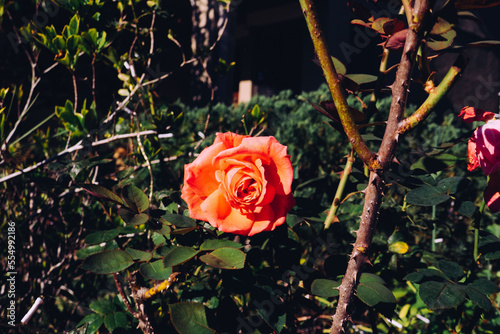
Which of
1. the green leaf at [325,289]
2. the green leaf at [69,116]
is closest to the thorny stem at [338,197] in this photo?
the green leaf at [325,289]

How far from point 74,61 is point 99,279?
106 centimetres

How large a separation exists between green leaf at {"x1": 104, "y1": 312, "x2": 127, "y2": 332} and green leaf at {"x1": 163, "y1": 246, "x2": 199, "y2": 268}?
0.41 meters

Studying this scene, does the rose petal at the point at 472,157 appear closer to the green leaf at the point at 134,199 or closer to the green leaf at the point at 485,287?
the green leaf at the point at 485,287

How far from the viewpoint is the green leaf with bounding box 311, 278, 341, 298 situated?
2.60ft

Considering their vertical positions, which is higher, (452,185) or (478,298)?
(452,185)

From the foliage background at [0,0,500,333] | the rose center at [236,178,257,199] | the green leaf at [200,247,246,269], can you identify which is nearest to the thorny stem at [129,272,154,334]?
the foliage background at [0,0,500,333]

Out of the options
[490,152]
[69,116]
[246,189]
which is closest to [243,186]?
[246,189]

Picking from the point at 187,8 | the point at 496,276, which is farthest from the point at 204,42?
the point at 496,276

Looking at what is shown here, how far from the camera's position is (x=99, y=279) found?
70.8 inches

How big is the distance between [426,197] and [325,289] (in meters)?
0.31

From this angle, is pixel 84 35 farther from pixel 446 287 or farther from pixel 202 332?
pixel 446 287

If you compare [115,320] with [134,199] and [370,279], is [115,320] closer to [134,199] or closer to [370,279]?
[134,199]

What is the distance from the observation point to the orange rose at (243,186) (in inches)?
29.1

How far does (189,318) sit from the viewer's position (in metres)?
0.75
